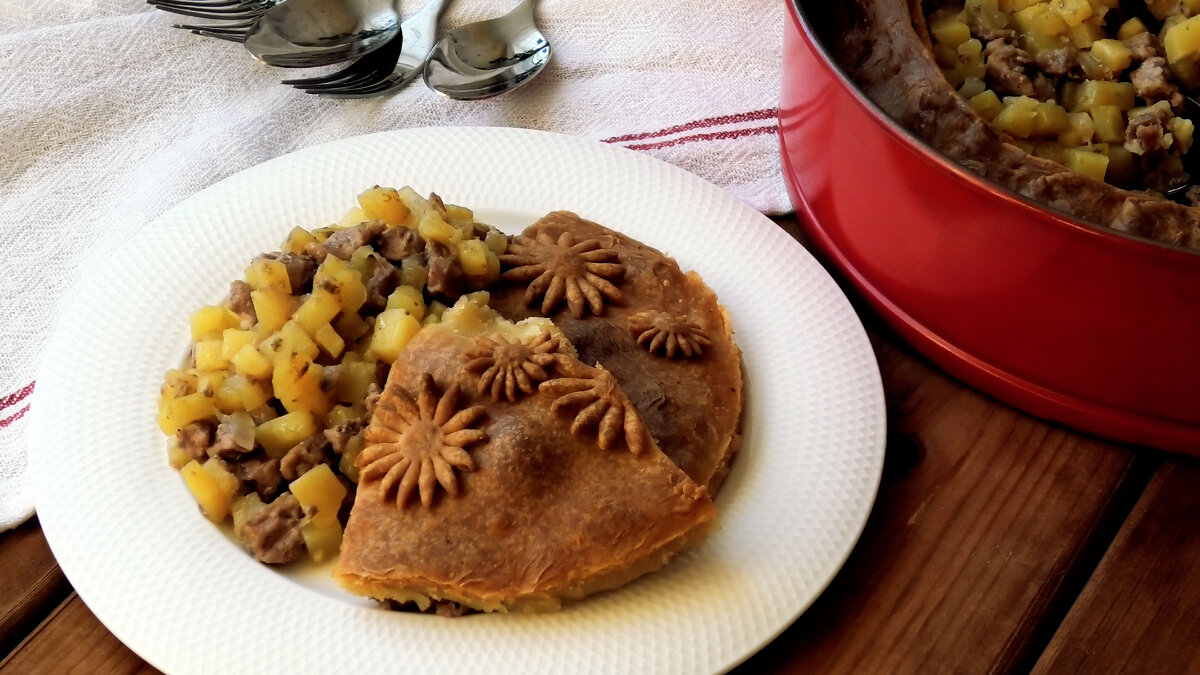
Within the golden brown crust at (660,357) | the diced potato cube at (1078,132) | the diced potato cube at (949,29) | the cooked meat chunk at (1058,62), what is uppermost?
the diced potato cube at (949,29)

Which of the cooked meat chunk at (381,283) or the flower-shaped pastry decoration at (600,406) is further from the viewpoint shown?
the cooked meat chunk at (381,283)

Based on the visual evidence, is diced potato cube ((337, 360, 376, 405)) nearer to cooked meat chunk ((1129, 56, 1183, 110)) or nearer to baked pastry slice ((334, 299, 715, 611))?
baked pastry slice ((334, 299, 715, 611))

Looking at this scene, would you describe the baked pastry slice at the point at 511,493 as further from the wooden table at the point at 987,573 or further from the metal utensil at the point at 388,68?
the metal utensil at the point at 388,68

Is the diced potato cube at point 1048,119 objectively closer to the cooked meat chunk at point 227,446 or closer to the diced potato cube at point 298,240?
the diced potato cube at point 298,240

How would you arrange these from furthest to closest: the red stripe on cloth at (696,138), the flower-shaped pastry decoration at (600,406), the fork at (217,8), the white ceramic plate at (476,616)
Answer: the fork at (217,8) < the red stripe on cloth at (696,138) < the flower-shaped pastry decoration at (600,406) < the white ceramic plate at (476,616)

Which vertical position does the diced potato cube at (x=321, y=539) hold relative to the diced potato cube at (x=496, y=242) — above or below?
below

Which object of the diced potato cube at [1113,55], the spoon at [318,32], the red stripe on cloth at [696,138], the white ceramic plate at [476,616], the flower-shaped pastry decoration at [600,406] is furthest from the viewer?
the spoon at [318,32]

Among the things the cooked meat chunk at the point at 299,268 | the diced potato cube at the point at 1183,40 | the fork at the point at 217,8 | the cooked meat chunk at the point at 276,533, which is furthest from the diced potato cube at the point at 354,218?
the diced potato cube at the point at 1183,40

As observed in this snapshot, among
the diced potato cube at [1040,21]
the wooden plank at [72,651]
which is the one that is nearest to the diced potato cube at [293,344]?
the wooden plank at [72,651]

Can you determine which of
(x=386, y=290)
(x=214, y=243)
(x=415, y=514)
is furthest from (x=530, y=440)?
(x=214, y=243)
